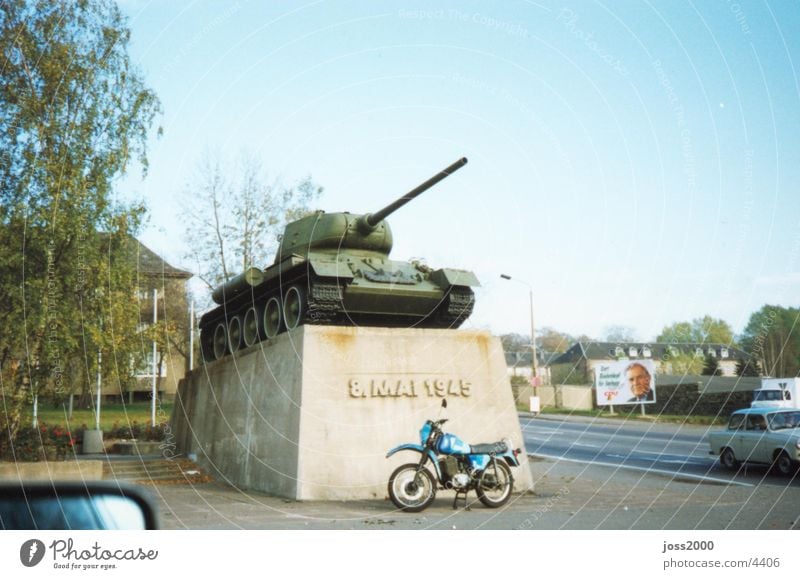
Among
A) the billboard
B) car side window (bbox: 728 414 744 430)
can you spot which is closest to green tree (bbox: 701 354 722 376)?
the billboard

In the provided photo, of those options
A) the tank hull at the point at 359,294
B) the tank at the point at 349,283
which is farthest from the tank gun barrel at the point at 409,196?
the tank hull at the point at 359,294

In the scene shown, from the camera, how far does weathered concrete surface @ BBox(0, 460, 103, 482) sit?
668 cm

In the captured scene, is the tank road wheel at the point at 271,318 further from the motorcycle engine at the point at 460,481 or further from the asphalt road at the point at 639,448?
the asphalt road at the point at 639,448

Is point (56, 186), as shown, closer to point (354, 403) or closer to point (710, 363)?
point (354, 403)

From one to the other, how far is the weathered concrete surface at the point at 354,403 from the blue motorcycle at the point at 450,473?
108cm

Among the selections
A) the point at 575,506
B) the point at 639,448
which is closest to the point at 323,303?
the point at 575,506

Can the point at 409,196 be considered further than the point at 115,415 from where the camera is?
No

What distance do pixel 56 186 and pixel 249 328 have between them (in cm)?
489

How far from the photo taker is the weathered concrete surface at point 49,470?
668cm

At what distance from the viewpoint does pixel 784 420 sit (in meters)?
10.6

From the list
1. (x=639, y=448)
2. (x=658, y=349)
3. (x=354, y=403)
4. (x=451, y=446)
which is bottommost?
(x=639, y=448)

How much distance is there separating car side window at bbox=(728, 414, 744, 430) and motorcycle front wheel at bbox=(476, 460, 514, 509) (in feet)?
18.3

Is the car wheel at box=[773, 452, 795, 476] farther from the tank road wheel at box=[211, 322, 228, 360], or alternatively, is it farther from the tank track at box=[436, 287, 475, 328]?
the tank road wheel at box=[211, 322, 228, 360]
